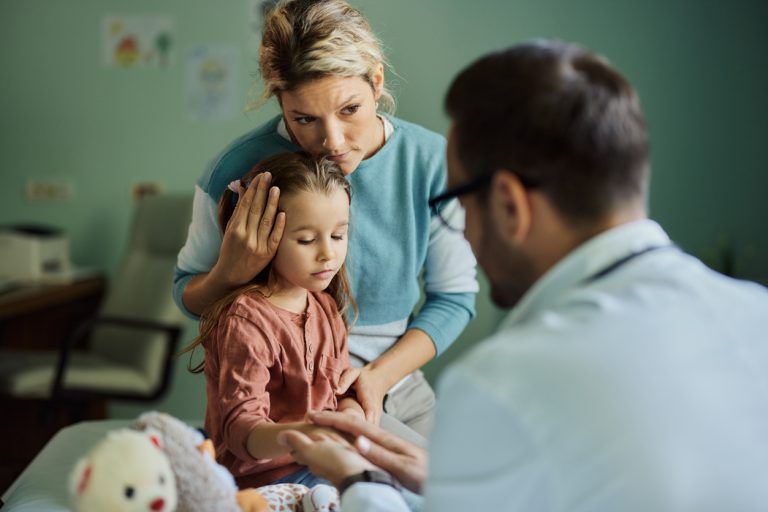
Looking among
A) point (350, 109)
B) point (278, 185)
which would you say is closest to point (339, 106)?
point (350, 109)

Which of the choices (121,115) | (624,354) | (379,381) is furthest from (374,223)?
(121,115)

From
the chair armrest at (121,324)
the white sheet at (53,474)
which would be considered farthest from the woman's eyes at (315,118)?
the chair armrest at (121,324)

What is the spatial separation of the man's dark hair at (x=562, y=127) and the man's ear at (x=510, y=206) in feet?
0.04

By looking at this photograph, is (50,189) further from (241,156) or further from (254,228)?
(254,228)

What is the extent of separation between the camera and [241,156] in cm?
143

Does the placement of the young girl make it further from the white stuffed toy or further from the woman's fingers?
the white stuffed toy

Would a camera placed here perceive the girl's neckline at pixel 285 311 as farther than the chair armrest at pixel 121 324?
No

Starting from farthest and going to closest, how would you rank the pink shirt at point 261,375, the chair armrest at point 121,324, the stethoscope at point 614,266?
1. the chair armrest at point 121,324
2. the pink shirt at point 261,375
3. the stethoscope at point 614,266

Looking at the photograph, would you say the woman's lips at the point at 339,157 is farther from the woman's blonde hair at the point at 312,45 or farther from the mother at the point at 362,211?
the woman's blonde hair at the point at 312,45

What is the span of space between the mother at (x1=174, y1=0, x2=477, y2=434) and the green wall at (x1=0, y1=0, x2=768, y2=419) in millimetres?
1043

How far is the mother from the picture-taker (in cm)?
131

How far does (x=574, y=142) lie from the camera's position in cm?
88

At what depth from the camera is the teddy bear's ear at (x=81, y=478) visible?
0.90 metres

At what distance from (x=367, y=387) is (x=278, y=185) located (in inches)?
15.0
